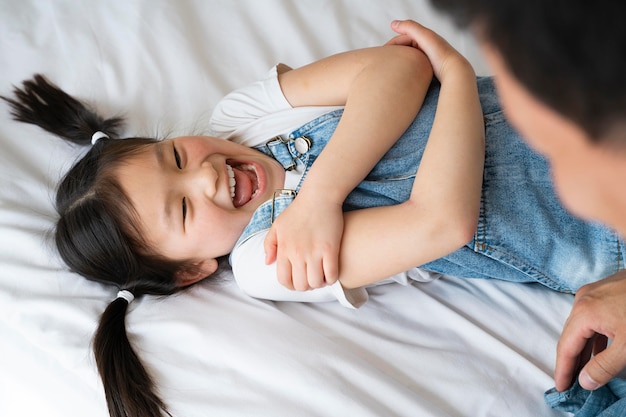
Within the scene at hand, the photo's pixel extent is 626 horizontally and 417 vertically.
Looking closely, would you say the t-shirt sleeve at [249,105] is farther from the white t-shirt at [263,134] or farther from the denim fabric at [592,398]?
the denim fabric at [592,398]

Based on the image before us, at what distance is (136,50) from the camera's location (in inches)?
56.4

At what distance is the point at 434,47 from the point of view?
1097 millimetres

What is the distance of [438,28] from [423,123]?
0.47 meters

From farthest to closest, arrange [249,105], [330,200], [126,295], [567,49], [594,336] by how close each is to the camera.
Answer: [249,105] < [126,295] < [330,200] < [594,336] < [567,49]

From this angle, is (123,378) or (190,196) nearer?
(123,378)

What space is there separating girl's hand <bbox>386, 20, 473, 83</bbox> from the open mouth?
352 mm

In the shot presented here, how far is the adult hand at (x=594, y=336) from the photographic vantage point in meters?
0.78

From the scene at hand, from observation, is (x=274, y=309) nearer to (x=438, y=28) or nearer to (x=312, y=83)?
(x=312, y=83)

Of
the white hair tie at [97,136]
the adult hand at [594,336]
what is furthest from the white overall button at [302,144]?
the adult hand at [594,336]

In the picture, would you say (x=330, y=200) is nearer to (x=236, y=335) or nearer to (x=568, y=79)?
(x=236, y=335)

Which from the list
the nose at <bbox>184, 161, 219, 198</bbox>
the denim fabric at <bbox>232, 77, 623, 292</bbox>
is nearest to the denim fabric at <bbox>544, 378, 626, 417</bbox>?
the denim fabric at <bbox>232, 77, 623, 292</bbox>

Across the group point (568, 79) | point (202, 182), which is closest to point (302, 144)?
point (202, 182)

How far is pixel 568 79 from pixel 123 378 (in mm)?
771

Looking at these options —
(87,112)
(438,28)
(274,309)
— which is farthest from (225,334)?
(438,28)
